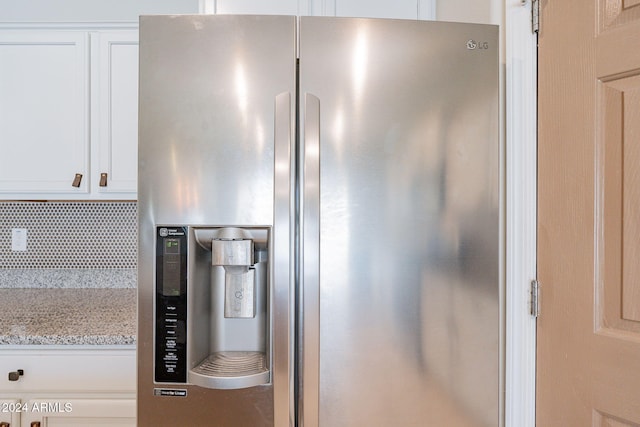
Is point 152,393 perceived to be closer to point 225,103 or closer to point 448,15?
point 225,103

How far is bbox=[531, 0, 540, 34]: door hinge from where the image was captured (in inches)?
43.7

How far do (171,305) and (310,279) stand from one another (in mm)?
336

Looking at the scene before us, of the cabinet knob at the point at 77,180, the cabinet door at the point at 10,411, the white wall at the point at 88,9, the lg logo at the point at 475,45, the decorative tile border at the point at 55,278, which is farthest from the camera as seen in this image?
the decorative tile border at the point at 55,278

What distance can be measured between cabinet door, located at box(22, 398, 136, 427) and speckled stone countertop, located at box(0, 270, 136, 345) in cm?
19

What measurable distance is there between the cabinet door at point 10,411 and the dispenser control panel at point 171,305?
2.49ft

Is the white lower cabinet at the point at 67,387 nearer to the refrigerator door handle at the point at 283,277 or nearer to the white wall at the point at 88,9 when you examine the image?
the refrigerator door handle at the point at 283,277

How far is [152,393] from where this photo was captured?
3.32 feet

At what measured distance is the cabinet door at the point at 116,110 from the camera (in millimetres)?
1817

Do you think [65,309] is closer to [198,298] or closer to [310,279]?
[198,298]

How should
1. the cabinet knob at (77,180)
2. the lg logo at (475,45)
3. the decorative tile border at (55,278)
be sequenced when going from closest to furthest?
the lg logo at (475,45), the cabinet knob at (77,180), the decorative tile border at (55,278)

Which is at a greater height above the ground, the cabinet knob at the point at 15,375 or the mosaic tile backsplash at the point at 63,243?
the mosaic tile backsplash at the point at 63,243

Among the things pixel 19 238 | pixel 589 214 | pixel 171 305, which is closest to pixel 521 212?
pixel 589 214

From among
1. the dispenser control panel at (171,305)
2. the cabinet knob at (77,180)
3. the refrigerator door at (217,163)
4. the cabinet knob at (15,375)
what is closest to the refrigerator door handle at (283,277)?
the refrigerator door at (217,163)

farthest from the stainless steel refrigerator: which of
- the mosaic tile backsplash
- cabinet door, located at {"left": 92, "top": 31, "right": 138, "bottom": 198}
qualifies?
the mosaic tile backsplash
